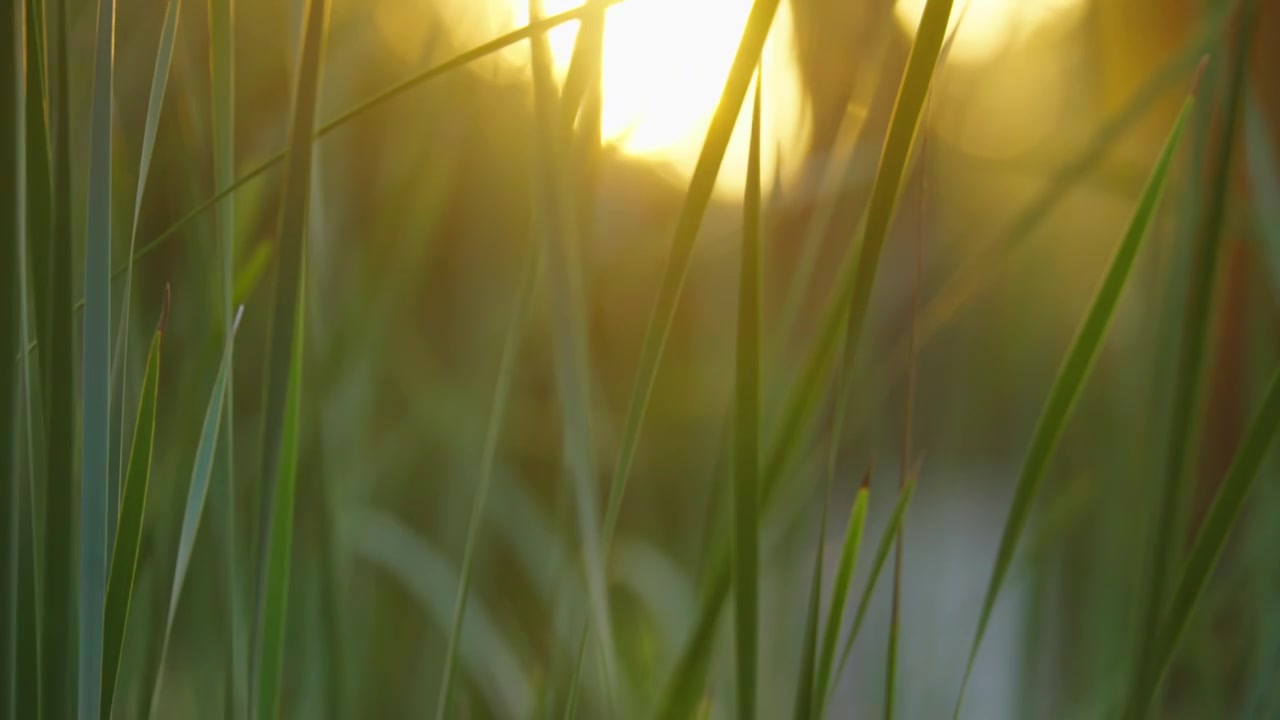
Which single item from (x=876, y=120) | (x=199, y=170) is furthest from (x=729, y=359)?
(x=199, y=170)

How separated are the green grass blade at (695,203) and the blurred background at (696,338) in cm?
10

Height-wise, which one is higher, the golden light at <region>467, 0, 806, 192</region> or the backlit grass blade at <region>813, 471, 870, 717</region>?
the golden light at <region>467, 0, 806, 192</region>

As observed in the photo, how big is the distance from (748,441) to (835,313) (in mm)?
51

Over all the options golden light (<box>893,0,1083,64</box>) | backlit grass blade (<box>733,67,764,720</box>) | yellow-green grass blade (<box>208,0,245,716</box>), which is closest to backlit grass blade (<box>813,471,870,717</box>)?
backlit grass blade (<box>733,67,764,720</box>)

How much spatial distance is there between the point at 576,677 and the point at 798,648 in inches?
9.0

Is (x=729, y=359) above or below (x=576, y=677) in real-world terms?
above

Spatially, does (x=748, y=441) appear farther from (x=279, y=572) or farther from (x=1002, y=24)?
(x=1002, y=24)

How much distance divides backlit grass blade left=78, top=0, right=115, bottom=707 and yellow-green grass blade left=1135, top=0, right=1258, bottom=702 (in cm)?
22

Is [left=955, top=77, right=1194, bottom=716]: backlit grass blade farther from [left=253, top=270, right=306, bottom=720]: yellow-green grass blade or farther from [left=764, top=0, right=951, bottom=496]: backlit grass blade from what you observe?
[left=253, top=270, right=306, bottom=720]: yellow-green grass blade

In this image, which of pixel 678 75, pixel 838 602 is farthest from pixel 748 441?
pixel 678 75

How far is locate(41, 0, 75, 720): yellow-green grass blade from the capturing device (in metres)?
0.16

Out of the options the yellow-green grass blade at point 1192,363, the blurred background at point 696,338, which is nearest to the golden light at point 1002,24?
the blurred background at point 696,338

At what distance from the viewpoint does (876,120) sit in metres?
0.43

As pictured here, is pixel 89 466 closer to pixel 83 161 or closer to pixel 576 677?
pixel 576 677
